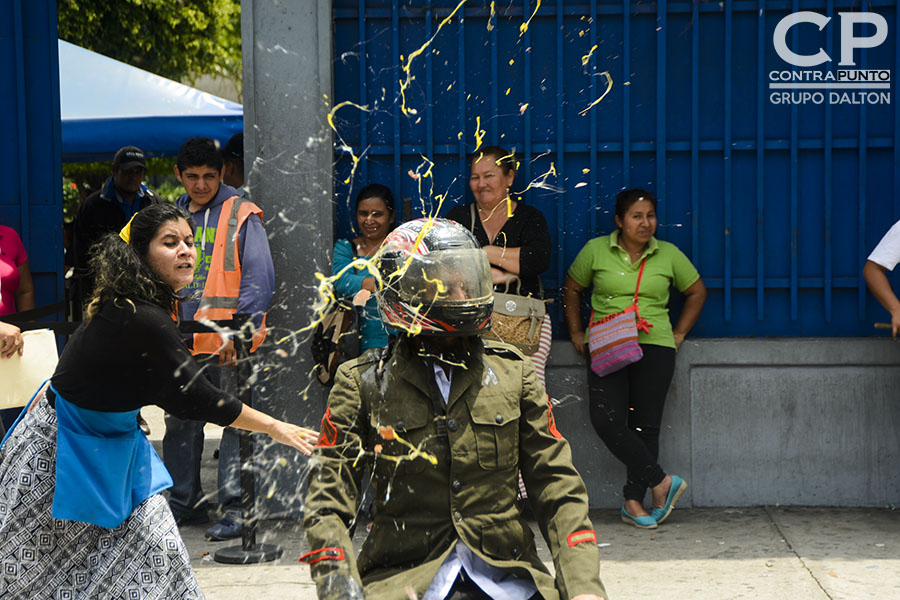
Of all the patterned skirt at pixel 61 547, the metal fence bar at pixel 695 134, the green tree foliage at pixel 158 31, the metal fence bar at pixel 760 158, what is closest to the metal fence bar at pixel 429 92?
the metal fence bar at pixel 695 134

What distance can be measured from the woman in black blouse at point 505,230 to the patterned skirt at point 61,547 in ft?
8.86

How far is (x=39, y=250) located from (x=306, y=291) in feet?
5.21

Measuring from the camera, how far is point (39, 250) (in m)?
6.44

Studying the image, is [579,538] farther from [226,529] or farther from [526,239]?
[226,529]

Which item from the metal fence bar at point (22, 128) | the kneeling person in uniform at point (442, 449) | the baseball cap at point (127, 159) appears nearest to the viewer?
the kneeling person in uniform at point (442, 449)

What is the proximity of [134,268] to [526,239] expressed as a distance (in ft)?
9.03

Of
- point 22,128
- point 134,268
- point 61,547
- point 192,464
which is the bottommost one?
point 192,464

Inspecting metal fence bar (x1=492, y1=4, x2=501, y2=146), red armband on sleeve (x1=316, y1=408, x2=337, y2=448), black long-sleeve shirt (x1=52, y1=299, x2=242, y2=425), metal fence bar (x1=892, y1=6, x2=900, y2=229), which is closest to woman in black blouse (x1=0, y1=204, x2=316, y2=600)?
black long-sleeve shirt (x1=52, y1=299, x2=242, y2=425)

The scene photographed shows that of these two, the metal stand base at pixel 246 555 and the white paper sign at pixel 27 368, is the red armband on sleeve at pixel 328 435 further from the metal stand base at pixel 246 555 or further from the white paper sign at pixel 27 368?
the metal stand base at pixel 246 555

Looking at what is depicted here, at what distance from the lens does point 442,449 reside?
9.84 feet

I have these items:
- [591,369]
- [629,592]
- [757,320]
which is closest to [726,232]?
[757,320]

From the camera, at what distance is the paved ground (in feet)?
16.4

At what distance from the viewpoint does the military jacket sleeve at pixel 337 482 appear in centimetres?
272

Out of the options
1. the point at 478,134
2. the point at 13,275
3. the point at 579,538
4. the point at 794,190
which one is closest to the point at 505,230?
Result: the point at 478,134
